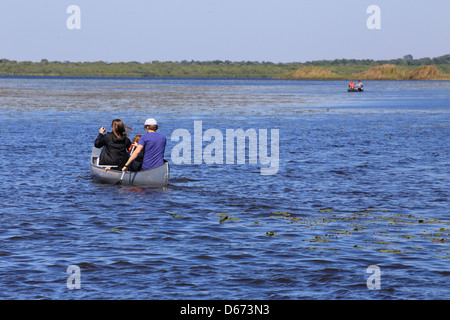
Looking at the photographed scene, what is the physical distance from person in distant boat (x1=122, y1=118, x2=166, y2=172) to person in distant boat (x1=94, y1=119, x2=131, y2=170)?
49cm

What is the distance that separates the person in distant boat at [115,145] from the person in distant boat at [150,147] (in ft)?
1.59

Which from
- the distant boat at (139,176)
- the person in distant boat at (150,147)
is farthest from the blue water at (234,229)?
the person in distant boat at (150,147)

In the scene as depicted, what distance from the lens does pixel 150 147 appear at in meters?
18.9

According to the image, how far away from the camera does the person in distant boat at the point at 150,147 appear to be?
18734 millimetres

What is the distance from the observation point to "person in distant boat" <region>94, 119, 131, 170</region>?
19.3m

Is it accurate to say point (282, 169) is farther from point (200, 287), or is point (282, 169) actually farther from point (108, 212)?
point (200, 287)

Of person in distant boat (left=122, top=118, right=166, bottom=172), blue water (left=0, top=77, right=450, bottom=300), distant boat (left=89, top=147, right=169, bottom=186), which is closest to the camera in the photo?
blue water (left=0, top=77, right=450, bottom=300)

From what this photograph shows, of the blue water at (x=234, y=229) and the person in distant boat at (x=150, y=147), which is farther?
the person in distant boat at (x=150, y=147)

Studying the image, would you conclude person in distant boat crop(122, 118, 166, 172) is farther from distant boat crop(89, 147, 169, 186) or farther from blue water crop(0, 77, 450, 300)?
blue water crop(0, 77, 450, 300)

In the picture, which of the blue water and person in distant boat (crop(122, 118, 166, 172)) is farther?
person in distant boat (crop(122, 118, 166, 172))

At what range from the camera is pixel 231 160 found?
26391 mm

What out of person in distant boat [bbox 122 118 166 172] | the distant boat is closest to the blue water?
the distant boat

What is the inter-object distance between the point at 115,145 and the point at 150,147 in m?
1.35

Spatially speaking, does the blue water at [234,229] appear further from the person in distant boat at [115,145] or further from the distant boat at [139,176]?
the person in distant boat at [115,145]
